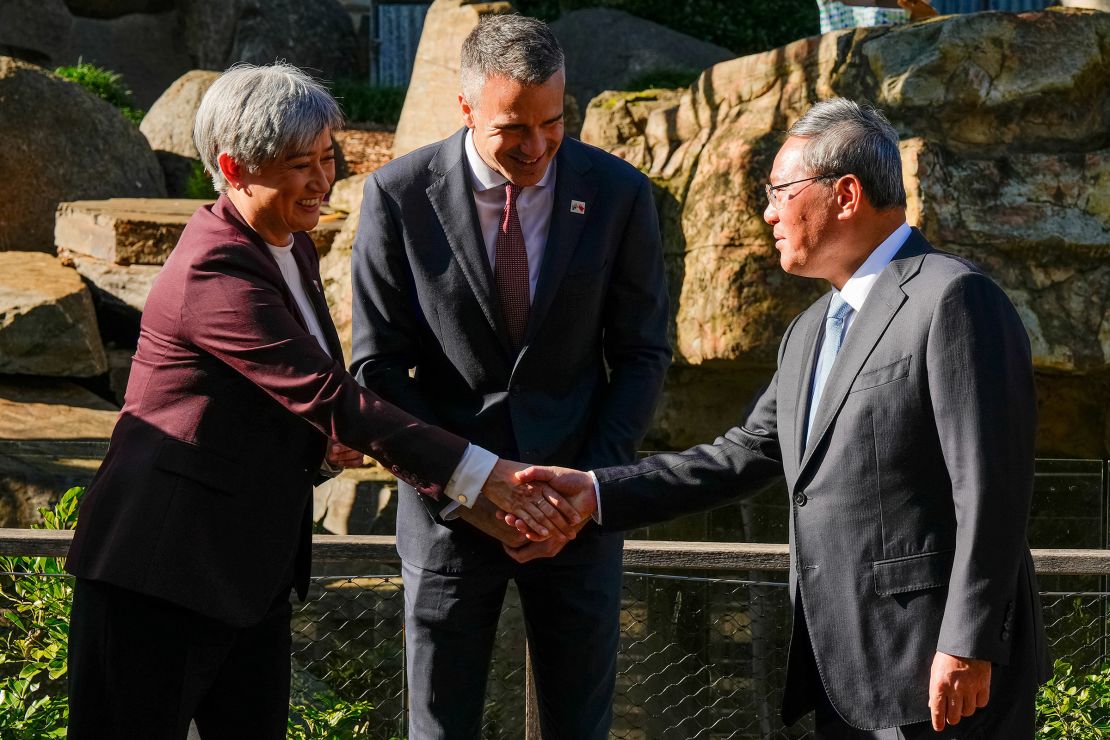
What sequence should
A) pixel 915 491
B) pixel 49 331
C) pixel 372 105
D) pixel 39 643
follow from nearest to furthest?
1. pixel 915 491
2. pixel 39 643
3. pixel 49 331
4. pixel 372 105

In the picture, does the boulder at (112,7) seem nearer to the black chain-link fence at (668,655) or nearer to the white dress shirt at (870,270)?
the black chain-link fence at (668,655)

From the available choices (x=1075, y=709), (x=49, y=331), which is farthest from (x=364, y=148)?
(x=1075, y=709)

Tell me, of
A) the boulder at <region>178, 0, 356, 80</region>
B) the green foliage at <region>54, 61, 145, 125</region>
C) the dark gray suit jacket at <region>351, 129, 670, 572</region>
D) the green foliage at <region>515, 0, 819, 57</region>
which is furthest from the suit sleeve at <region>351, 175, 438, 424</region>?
the boulder at <region>178, 0, 356, 80</region>

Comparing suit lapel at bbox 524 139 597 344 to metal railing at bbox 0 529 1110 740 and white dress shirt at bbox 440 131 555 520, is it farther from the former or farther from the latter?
metal railing at bbox 0 529 1110 740

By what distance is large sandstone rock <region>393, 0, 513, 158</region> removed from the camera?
834 cm

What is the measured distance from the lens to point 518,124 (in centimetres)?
298

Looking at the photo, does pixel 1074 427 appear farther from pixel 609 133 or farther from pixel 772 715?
pixel 609 133

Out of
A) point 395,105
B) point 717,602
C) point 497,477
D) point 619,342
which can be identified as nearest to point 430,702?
point 497,477

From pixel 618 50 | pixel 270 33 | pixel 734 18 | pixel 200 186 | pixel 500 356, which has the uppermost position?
pixel 734 18

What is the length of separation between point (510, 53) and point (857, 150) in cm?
82

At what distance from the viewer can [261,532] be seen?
2742 millimetres

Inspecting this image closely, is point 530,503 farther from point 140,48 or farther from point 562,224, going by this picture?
point 140,48

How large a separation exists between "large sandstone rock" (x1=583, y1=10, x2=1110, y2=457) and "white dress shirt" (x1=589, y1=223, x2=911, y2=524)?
3.19 meters

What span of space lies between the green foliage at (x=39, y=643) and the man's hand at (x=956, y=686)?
2.37 m
